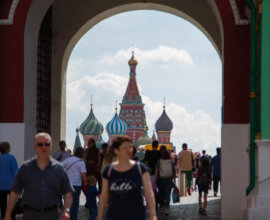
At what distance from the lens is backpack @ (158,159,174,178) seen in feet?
47.7

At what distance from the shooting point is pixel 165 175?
48.0ft

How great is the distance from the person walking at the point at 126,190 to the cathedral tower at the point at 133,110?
98519mm

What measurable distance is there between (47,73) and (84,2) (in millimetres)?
2540

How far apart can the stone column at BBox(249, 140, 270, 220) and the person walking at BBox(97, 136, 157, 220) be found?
550 centimetres

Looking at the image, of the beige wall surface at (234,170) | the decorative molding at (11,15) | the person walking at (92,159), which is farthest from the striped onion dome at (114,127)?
the beige wall surface at (234,170)

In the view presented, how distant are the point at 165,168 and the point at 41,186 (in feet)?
26.1

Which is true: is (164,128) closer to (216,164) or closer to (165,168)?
(216,164)

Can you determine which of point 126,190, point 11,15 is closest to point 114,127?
point 11,15

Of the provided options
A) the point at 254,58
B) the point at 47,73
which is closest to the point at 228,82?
the point at 254,58

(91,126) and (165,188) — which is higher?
(91,126)

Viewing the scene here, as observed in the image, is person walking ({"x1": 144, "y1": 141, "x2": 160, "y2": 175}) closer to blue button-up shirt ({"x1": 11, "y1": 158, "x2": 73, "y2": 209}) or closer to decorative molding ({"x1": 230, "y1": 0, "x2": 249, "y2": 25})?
decorative molding ({"x1": 230, "y1": 0, "x2": 249, "y2": 25})

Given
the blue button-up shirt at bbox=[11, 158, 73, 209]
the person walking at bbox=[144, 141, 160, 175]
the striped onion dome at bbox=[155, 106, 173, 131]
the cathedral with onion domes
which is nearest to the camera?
the blue button-up shirt at bbox=[11, 158, 73, 209]

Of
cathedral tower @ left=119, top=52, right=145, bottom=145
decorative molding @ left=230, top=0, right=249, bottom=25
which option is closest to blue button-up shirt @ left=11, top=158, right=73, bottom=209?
decorative molding @ left=230, top=0, right=249, bottom=25

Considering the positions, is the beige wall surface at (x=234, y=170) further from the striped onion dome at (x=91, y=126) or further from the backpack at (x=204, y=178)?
the striped onion dome at (x=91, y=126)
